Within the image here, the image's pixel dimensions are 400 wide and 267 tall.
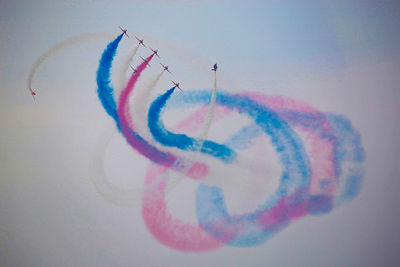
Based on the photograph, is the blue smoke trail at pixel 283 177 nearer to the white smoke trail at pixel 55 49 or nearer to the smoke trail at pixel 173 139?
the smoke trail at pixel 173 139

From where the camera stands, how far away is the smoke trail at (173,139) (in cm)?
172

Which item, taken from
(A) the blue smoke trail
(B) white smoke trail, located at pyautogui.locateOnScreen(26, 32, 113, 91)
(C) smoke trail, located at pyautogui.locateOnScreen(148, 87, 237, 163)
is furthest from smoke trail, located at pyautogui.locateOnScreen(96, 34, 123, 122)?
(A) the blue smoke trail

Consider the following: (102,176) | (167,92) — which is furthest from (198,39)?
(102,176)

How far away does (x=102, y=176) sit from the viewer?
1.77 meters

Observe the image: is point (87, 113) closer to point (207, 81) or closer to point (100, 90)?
point (100, 90)

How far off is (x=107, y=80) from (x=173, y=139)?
713 millimetres

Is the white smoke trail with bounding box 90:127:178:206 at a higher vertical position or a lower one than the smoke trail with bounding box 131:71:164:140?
lower

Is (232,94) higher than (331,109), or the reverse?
(331,109)

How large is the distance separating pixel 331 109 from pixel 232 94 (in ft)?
2.56

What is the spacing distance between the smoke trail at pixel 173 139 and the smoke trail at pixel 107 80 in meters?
0.32

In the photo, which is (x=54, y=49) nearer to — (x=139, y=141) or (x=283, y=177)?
(x=139, y=141)

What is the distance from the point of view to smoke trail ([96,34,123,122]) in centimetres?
177

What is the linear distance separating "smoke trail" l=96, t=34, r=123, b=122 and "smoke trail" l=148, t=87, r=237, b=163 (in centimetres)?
32

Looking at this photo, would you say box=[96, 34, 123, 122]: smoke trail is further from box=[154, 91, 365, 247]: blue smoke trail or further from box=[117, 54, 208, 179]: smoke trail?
box=[154, 91, 365, 247]: blue smoke trail
